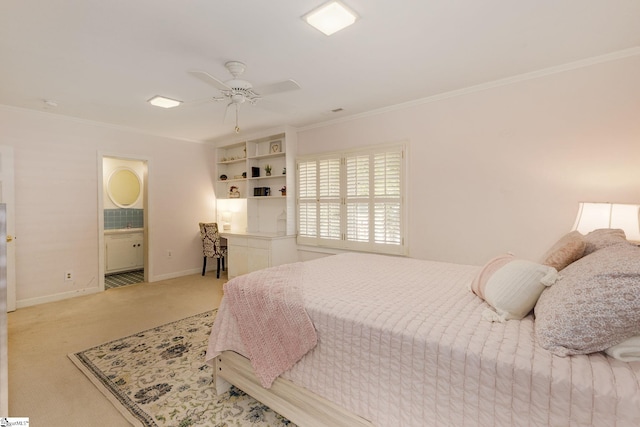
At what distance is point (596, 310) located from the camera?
104cm

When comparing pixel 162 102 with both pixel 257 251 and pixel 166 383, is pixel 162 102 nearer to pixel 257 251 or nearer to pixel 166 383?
pixel 257 251

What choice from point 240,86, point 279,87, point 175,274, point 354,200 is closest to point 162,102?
point 240,86

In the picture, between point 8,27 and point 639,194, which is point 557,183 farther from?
point 8,27

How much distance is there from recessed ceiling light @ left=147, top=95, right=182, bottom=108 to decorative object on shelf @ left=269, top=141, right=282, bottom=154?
190 cm

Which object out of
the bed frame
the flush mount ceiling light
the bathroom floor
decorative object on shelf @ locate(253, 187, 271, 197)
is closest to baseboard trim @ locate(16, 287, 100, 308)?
the bathroom floor

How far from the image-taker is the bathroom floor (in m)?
5.04

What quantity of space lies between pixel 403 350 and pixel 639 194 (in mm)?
2592

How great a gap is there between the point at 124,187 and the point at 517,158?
22.4 feet

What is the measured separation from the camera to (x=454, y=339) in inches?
48.6

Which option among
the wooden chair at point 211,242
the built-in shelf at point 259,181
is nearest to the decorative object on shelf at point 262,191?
the built-in shelf at point 259,181

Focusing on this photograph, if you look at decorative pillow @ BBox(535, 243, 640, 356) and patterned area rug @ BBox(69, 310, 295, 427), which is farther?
patterned area rug @ BBox(69, 310, 295, 427)

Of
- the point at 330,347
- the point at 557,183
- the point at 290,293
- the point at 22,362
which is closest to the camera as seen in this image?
the point at 330,347

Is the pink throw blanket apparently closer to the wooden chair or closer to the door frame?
the wooden chair

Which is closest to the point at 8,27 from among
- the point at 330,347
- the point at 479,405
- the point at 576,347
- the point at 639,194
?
the point at 330,347
